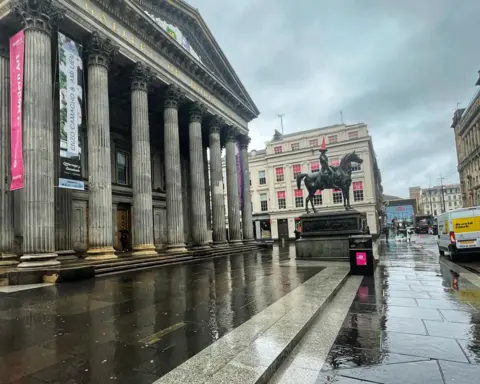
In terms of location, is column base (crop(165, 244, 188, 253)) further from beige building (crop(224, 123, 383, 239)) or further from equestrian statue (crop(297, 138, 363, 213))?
beige building (crop(224, 123, 383, 239))

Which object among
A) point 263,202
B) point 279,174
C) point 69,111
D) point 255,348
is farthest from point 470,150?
point 255,348

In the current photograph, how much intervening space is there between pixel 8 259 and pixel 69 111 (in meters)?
6.71

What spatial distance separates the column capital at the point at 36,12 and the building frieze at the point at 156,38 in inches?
72.3

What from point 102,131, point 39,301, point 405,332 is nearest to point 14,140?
point 102,131

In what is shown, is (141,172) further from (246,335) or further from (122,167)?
(246,335)

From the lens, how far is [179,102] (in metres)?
21.0

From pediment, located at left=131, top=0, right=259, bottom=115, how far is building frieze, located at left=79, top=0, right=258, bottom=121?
557 mm

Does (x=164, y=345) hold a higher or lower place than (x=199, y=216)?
lower

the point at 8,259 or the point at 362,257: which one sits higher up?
the point at 8,259

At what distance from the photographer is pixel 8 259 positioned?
13.4 metres

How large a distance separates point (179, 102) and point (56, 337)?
60.0 ft

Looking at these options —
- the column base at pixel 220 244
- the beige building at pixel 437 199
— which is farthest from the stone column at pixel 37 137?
the beige building at pixel 437 199

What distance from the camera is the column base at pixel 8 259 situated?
509 inches

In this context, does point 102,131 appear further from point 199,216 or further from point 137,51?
point 199,216
